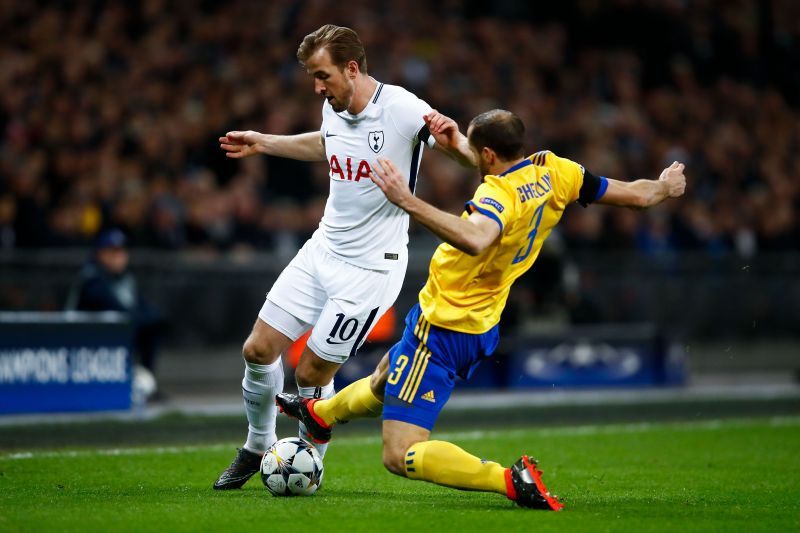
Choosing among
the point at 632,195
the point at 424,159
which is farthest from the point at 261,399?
the point at 424,159

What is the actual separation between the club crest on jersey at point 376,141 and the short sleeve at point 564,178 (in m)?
1.07

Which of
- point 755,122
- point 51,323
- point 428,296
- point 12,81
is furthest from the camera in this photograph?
point 755,122

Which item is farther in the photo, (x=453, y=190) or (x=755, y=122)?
(x=755, y=122)

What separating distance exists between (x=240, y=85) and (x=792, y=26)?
44.1 ft

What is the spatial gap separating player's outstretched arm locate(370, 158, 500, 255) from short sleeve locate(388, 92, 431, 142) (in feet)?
4.06

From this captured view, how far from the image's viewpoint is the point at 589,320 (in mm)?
18344

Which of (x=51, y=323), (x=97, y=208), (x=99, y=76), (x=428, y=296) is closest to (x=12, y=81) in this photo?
(x=99, y=76)

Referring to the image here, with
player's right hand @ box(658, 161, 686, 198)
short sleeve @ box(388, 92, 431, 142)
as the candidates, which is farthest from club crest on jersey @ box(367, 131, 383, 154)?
player's right hand @ box(658, 161, 686, 198)

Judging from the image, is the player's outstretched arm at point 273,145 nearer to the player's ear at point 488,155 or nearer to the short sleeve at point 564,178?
the player's ear at point 488,155

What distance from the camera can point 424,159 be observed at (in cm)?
1920

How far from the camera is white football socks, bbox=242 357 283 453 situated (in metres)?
8.21

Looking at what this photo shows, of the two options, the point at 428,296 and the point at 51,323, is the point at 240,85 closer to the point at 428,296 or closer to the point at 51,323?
the point at 51,323

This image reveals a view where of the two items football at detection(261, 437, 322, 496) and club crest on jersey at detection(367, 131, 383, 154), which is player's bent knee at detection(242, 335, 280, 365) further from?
club crest on jersey at detection(367, 131, 383, 154)

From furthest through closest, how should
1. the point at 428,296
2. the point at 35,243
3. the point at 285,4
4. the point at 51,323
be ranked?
the point at 285,4 < the point at 35,243 < the point at 51,323 < the point at 428,296
